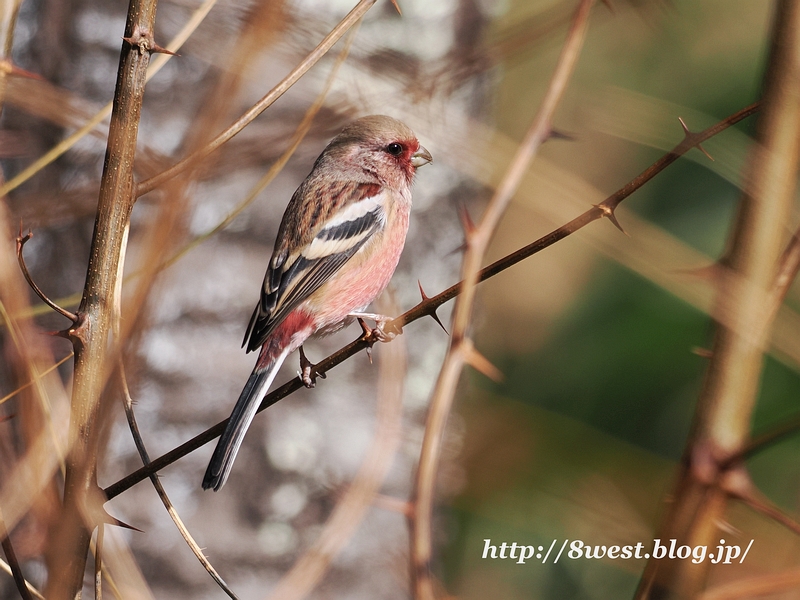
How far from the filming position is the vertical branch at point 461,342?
115 cm

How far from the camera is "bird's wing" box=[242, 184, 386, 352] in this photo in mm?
2498

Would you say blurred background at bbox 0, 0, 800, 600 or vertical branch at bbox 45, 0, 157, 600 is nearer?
vertical branch at bbox 45, 0, 157, 600

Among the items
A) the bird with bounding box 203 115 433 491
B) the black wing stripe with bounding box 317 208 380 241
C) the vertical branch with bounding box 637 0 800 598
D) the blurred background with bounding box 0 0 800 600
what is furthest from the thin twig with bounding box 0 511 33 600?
the black wing stripe with bounding box 317 208 380 241

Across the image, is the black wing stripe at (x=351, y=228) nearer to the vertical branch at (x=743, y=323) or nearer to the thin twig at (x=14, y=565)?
the thin twig at (x=14, y=565)

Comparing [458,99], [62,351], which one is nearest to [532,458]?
[458,99]

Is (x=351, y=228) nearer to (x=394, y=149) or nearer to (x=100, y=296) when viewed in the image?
(x=394, y=149)

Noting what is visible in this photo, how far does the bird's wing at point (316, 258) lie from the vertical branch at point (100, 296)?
0.94 m

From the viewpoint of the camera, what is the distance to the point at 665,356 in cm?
429

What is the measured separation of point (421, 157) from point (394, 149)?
0.12 meters

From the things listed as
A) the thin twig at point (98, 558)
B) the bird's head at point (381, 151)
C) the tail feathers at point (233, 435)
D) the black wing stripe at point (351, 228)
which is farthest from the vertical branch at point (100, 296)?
the bird's head at point (381, 151)

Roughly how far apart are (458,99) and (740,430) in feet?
8.62

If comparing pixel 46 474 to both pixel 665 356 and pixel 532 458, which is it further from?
pixel 665 356

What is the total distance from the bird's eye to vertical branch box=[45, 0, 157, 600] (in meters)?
1.68

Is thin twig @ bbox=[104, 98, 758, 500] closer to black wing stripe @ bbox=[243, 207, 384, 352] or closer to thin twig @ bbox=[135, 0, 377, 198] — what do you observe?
thin twig @ bbox=[135, 0, 377, 198]
